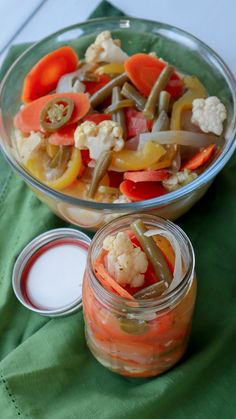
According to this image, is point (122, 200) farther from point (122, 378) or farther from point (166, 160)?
point (122, 378)

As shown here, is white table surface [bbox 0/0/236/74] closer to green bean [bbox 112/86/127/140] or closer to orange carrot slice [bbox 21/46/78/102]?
orange carrot slice [bbox 21/46/78/102]

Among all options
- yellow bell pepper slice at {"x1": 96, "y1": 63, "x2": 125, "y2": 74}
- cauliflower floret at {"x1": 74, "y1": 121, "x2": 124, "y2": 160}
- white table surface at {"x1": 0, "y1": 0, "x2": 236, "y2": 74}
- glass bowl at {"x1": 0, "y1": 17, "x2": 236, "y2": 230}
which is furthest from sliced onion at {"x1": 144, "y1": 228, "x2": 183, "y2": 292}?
white table surface at {"x1": 0, "y1": 0, "x2": 236, "y2": 74}

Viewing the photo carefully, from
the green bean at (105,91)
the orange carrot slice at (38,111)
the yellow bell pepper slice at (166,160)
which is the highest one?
the orange carrot slice at (38,111)

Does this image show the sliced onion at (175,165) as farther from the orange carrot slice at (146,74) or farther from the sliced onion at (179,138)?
the orange carrot slice at (146,74)

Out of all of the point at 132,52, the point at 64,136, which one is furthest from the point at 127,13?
the point at 64,136

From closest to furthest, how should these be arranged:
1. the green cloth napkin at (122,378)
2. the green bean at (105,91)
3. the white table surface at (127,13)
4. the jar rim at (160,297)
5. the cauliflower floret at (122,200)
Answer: the jar rim at (160,297) → the green cloth napkin at (122,378) → the cauliflower floret at (122,200) → the green bean at (105,91) → the white table surface at (127,13)

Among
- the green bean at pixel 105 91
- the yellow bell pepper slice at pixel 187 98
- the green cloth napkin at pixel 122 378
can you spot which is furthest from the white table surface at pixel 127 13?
the green cloth napkin at pixel 122 378
